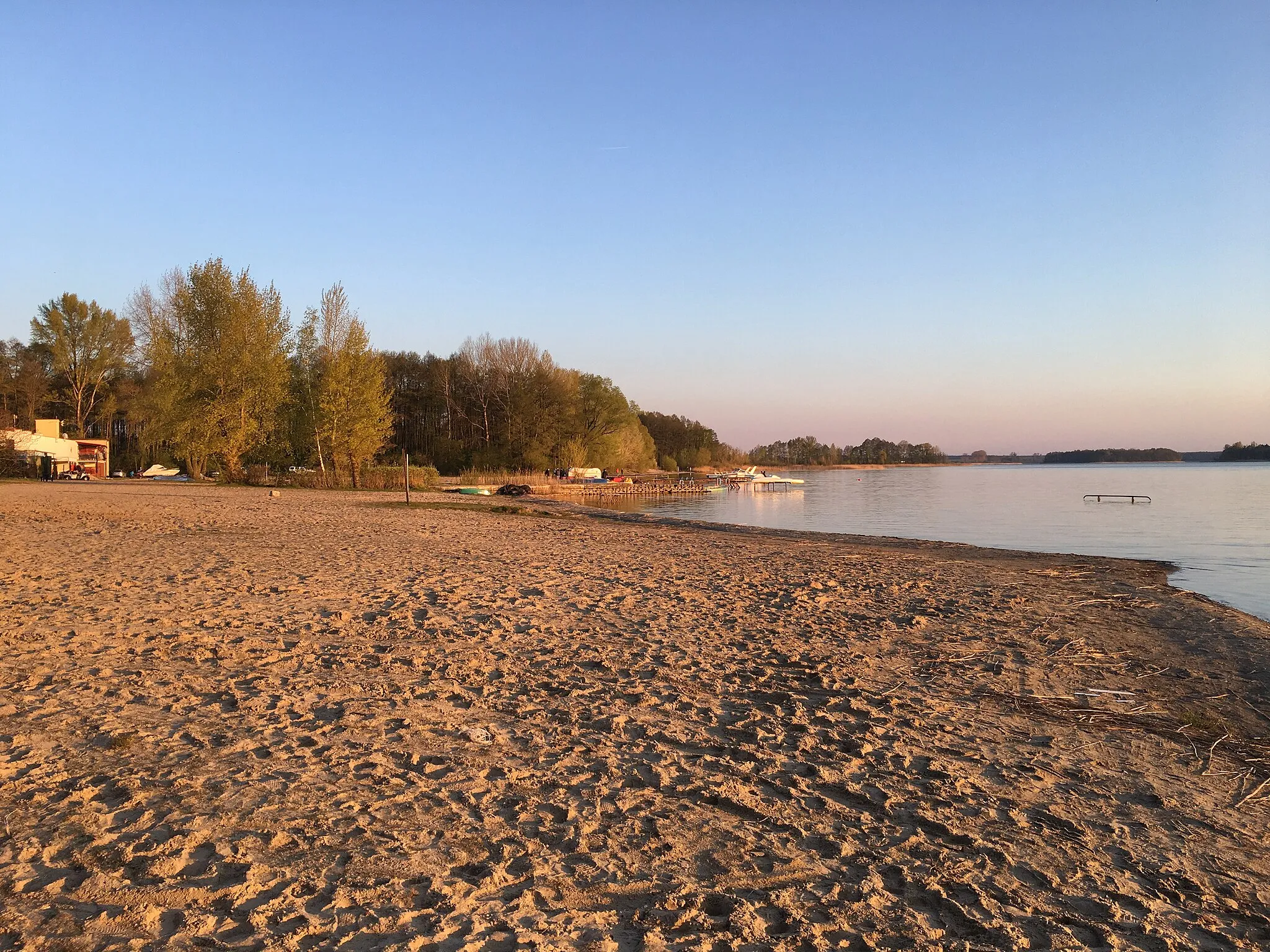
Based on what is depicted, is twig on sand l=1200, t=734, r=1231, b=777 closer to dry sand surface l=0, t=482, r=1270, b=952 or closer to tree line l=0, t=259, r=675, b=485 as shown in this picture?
dry sand surface l=0, t=482, r=1270, b=952

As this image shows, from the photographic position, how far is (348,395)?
36469mm

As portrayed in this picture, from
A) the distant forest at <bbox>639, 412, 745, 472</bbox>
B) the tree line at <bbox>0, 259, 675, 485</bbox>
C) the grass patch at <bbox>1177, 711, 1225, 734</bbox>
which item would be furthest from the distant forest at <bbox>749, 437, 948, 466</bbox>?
the grass patch at <bbox>1177, 711, 1225, 734</bbox>

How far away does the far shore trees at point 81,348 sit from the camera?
1922 inches

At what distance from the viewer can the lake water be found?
18281mm

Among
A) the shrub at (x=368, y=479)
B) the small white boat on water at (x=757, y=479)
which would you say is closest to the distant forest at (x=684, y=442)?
the small white boat on water at (x=757, y=479)

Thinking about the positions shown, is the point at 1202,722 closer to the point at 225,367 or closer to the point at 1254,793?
the point at 1254,793

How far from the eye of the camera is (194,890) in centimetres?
294

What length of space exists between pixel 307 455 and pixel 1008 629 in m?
38.3

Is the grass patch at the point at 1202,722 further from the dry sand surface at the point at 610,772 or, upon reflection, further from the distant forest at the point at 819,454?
the distant forest at the point at 819,454

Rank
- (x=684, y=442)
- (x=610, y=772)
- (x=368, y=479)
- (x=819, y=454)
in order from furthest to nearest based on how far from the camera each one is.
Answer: (x=819, y=454) < (x=684, y=442) < (x=368, y=479) < (x=610, y=772)

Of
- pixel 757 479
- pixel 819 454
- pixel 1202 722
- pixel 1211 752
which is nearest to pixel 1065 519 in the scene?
pixel 1202 722

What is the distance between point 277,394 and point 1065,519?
36989mm

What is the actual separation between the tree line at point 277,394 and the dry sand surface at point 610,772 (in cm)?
2840

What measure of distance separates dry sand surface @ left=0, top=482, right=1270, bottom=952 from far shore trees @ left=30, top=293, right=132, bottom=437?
49.8 m
